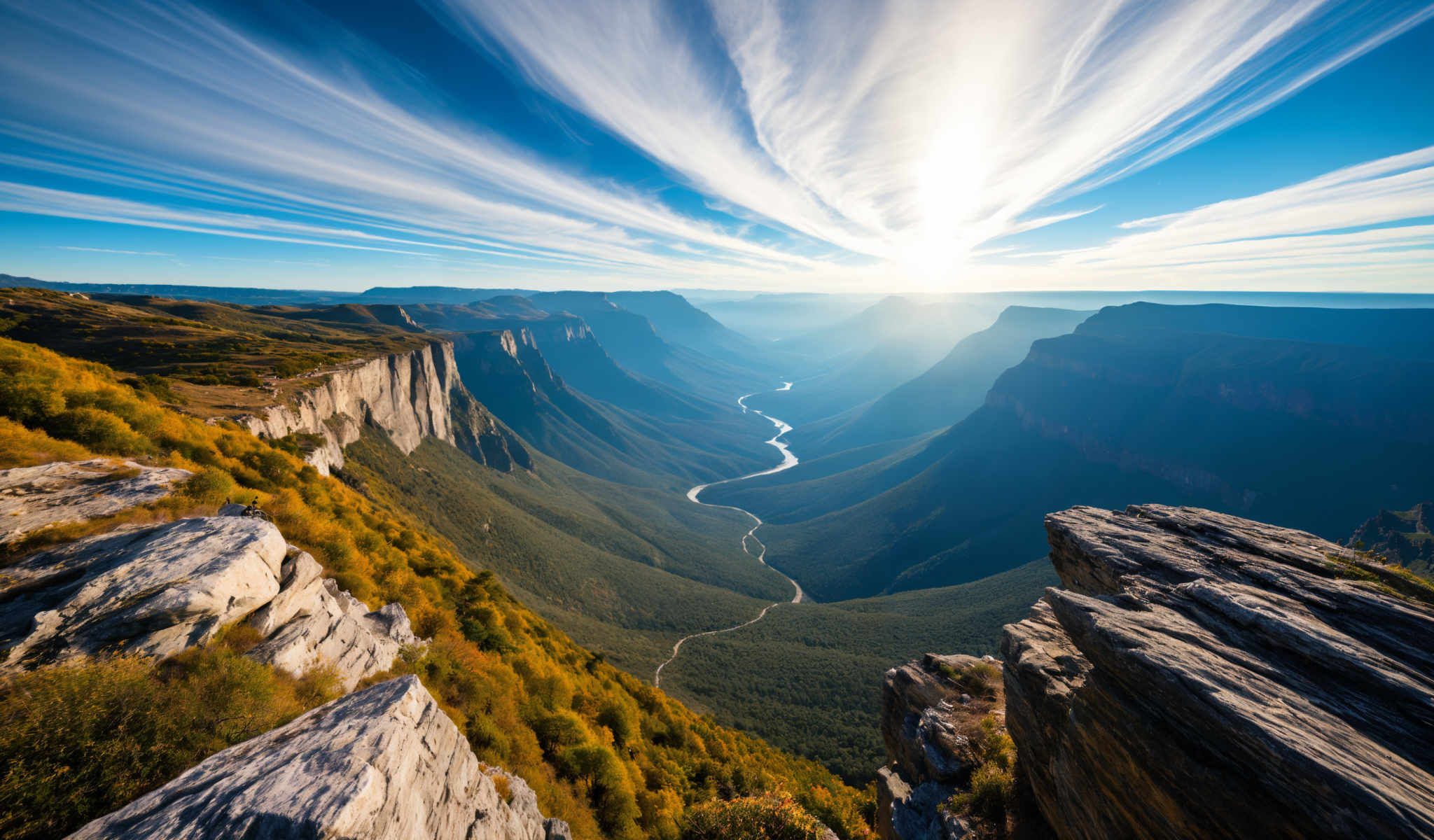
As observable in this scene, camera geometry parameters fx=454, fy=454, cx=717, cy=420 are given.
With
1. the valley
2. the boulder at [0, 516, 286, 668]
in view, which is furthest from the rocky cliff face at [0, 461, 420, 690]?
the valley

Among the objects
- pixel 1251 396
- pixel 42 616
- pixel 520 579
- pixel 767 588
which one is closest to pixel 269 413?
pixel 42 616

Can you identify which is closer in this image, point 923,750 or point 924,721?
point 923,750

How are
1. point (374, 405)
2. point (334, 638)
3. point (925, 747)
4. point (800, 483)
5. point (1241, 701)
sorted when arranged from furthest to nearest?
point (800, 483)
point (374, 405)
point (925, 747)
point (334, 638)
point (1241, 701)

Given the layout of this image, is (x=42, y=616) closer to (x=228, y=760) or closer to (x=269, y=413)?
(x=228, y=760)

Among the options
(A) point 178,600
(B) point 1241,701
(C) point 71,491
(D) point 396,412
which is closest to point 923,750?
(B) point 1241,701

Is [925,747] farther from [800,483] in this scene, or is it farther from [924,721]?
[800,483]
